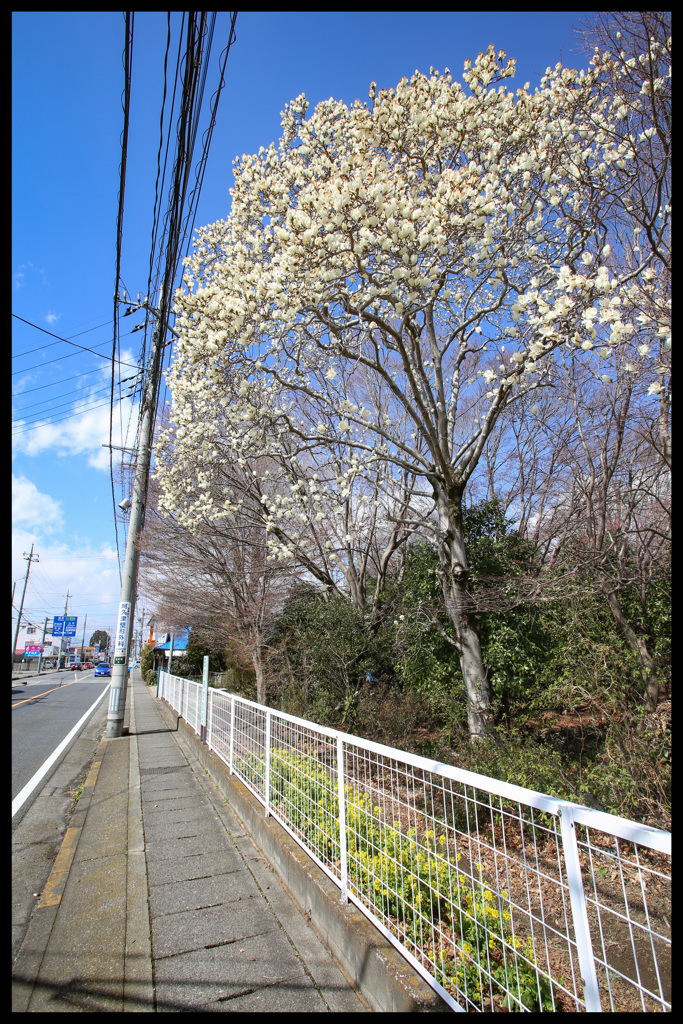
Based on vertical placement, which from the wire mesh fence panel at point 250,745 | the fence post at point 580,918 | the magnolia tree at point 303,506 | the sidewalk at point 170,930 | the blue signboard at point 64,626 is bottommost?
the blue signboard at point 64,626

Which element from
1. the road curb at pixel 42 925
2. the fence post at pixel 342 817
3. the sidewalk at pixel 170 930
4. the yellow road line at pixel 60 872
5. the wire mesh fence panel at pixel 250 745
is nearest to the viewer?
the sidewalk at pixel 170 930

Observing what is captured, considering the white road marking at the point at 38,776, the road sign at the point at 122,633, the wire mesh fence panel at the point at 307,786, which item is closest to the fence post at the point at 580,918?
the wire mesh fence panel at the point at 307,786

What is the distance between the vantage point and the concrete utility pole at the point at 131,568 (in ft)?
35.0

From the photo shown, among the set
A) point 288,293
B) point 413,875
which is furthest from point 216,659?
point 413,875

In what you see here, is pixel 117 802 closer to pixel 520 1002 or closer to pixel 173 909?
pixel 173 909

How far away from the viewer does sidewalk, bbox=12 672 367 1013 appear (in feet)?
8.38

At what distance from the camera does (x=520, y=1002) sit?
6.23 feet

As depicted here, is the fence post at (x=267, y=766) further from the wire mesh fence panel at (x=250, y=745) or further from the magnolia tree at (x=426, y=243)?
the magnolia tree at (x=426, y=243)

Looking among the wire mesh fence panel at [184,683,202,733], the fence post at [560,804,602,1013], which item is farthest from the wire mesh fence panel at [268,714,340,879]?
the wire mesh fence panel at [184,683,202,733]

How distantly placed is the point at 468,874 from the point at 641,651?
Answer: 4.01m

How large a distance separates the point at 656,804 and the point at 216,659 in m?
18.5

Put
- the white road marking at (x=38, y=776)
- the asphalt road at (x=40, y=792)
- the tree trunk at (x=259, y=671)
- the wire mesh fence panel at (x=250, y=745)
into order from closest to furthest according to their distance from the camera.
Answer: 1. the asphalt road at (x=40, y=792)
2. the wire mesh fence panel at (x=250, y=745)
3. the white road marking at (x=38, y=776)
4. the tree trunk at (x=259, y=671)

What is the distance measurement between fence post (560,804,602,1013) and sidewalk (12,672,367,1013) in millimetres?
1392

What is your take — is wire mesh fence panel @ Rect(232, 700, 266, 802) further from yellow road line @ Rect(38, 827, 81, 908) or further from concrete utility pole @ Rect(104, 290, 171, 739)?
concrete utility pole @ Rect(104, 290, 171, 739)
